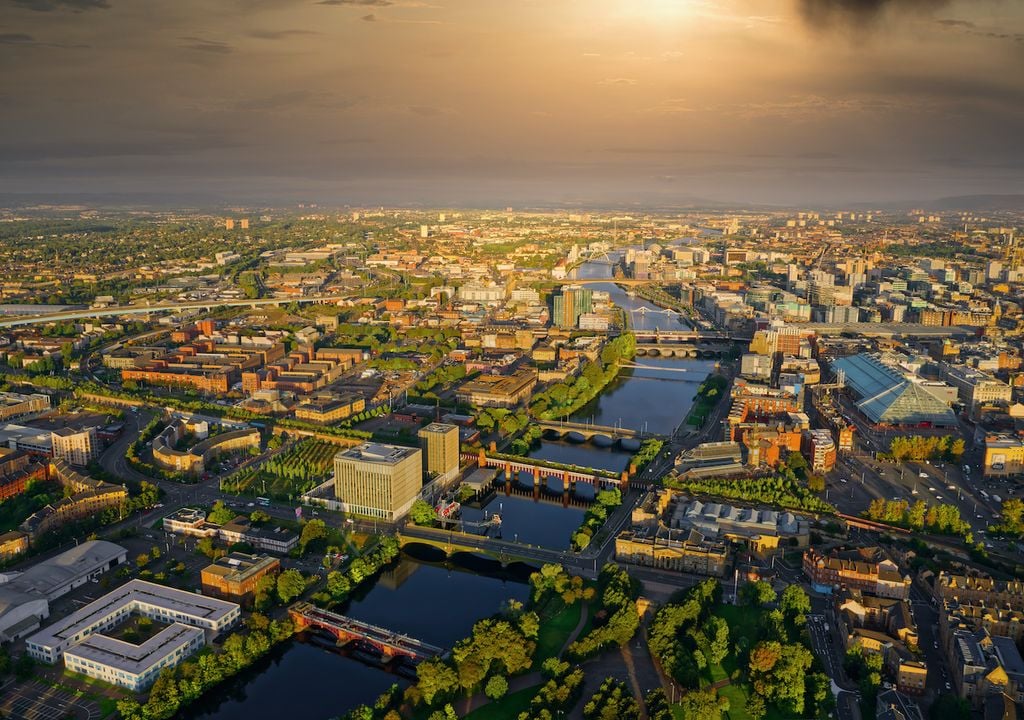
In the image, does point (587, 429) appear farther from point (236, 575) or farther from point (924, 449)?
point (236, 575)

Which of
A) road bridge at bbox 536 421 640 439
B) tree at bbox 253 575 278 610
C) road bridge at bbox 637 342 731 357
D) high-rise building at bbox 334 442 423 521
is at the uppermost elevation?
high-rise building at bbox 334 442 423 521

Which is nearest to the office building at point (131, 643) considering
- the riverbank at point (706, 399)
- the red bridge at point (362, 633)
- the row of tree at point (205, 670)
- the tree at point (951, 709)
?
the row of tree at point (205, 670)

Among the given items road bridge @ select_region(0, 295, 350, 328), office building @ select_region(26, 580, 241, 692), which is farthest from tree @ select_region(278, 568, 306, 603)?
road bridge @ select_region(0, 295, 350, 328)

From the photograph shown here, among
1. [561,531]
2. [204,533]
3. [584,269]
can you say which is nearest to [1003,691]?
[561,531]

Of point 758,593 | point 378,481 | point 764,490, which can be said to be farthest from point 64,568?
point 764,490

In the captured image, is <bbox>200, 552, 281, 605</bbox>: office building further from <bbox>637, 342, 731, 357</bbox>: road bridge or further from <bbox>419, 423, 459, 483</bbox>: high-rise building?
<bbox>637, 342, 731, 357</bbox>: road bridge

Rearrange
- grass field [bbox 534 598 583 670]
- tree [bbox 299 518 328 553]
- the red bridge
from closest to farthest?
grass field [bbox 534 598 583 670]
the red bridge
tree [bbox 299 518 328 553]
